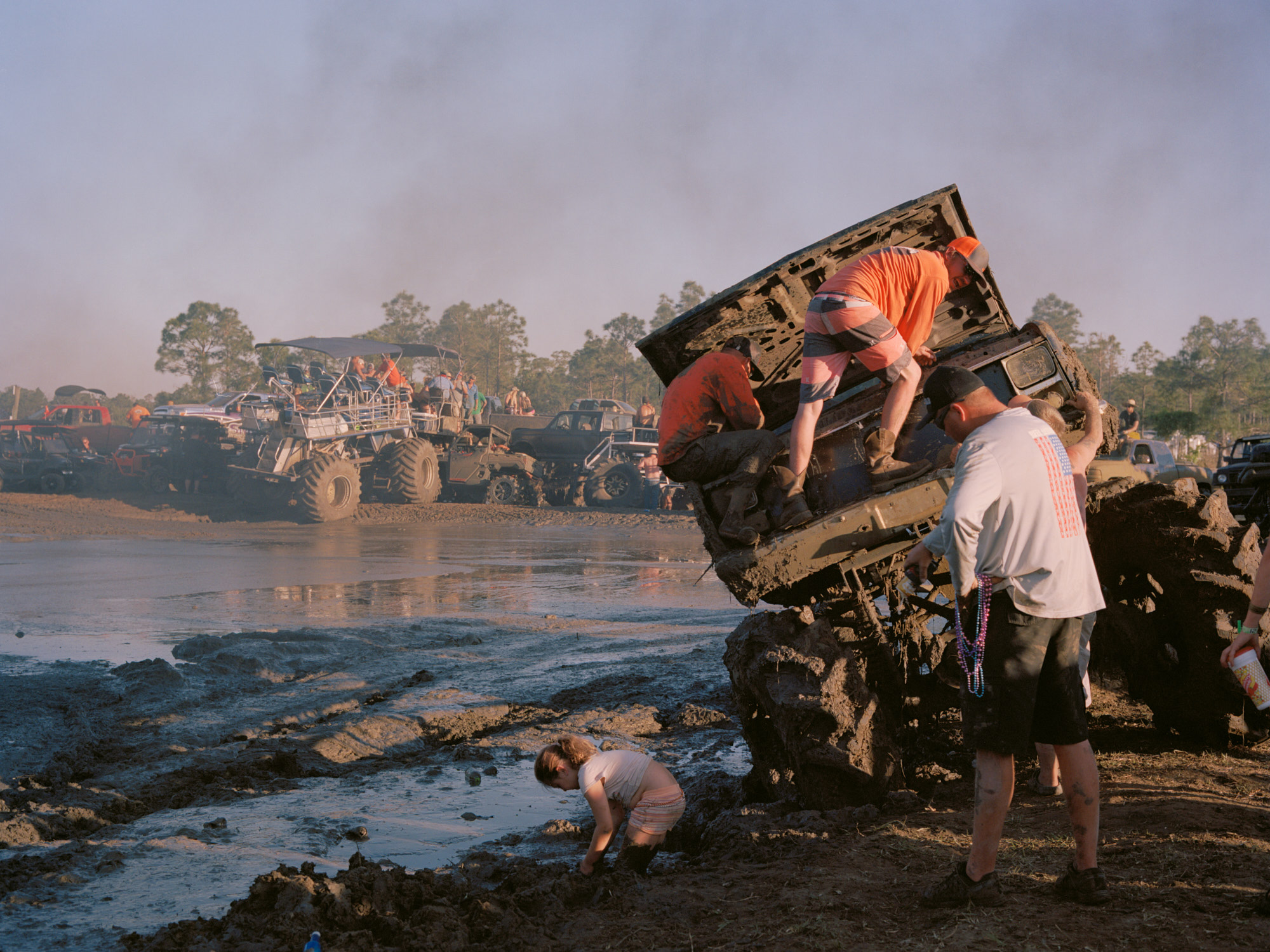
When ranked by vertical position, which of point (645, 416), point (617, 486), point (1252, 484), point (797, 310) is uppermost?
point (645, 416)

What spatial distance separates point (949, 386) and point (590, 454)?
64.2 feet

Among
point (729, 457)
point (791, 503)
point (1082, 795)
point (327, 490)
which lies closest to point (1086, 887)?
point (1082, 795)

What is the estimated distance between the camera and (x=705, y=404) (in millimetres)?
4668

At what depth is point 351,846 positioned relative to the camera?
3.93 metres

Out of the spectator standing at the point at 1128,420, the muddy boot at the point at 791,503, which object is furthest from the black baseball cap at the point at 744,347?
the spectator standing at the point at 1128,420

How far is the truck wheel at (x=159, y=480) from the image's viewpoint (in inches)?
872

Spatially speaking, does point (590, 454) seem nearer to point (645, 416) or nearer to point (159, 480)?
point (645, 416)

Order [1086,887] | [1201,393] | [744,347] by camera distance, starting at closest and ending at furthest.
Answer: [1086,887], [744,347], [1201,393]

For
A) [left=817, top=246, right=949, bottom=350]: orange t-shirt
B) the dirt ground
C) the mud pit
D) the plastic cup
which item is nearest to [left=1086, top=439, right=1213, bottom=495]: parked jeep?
the mud pit

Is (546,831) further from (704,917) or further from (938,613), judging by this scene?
(938,613)

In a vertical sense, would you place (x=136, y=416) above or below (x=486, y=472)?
above

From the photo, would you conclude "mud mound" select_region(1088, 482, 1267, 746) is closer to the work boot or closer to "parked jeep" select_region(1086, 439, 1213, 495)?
the work boot

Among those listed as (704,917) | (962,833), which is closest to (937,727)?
(962,833)

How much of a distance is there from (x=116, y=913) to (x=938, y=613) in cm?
358
